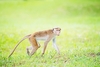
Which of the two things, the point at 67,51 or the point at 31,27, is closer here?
the point at 67,51

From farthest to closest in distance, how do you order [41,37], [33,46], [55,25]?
[55,25] < [41,37] < [33,46]

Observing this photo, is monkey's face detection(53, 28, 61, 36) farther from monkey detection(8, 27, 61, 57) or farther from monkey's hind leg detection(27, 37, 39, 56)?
monkey's hind leg detection(27, 37, 39, 56)

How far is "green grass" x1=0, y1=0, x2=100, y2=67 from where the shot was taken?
5.29m

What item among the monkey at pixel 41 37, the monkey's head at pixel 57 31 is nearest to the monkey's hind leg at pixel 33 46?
the monkey at pixel 41 37

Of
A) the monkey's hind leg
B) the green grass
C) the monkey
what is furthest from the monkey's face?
the monkey's hind leg

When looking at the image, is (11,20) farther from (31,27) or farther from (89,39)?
(89,39)

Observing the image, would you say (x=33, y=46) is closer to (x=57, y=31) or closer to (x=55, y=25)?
(x=57, y=31)

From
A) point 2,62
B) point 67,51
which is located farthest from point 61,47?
point 2,62

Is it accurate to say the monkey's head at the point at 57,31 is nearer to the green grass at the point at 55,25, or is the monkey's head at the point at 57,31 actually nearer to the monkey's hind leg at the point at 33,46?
the green grass at the point at 55,25

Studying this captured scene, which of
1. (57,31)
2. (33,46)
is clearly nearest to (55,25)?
(57,31)

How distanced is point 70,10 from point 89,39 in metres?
1.11

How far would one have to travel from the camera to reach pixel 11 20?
616 cm

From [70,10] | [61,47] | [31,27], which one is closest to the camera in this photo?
[61,47]

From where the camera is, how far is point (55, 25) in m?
6.04
